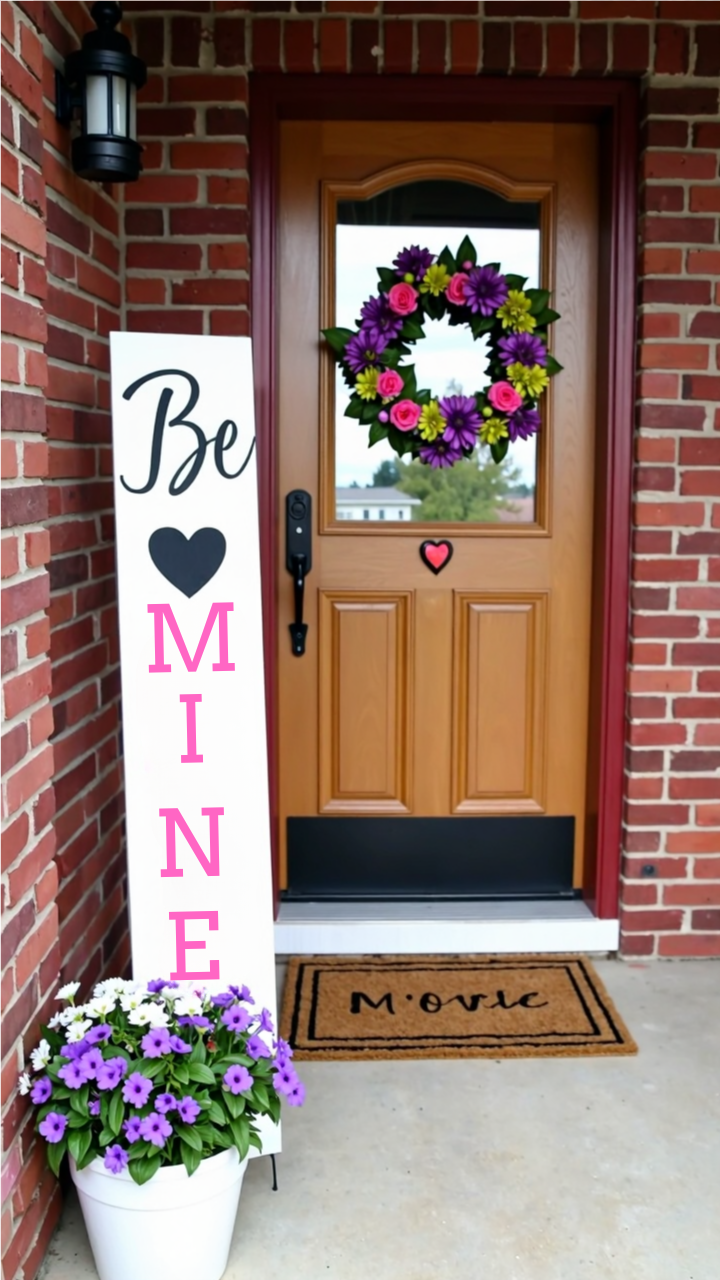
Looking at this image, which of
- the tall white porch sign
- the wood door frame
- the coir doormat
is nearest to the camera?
the tall white porch sign

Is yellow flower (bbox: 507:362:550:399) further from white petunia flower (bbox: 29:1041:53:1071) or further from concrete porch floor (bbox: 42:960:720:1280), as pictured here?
white petunia flower (bbox: 29:1041:53:1071)

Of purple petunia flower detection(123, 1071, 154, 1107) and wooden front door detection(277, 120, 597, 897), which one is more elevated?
wooden front door detection(277, 120, 597, 897)

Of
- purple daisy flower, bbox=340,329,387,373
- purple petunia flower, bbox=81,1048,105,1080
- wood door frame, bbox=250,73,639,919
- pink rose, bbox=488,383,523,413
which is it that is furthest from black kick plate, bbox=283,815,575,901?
purple petunia flower, bbox=81,1048,105,1080

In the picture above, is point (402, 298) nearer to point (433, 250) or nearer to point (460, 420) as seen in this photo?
point (433, 250)

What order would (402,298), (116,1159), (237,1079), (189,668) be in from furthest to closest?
(402,298), (189,668), (237,1079), (116,1159)

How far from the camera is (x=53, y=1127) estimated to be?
5.31 ft

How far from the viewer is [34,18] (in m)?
1.81

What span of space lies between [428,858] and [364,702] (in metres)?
0.45

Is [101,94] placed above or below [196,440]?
above

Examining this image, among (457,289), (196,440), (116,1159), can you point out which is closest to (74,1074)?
(116,1159)

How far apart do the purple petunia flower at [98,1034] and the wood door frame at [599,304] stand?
3.68 feet

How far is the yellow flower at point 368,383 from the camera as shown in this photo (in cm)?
275

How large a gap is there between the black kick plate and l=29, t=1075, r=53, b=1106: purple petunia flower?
129 centimetres

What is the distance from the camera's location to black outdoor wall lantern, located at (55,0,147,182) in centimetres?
197
